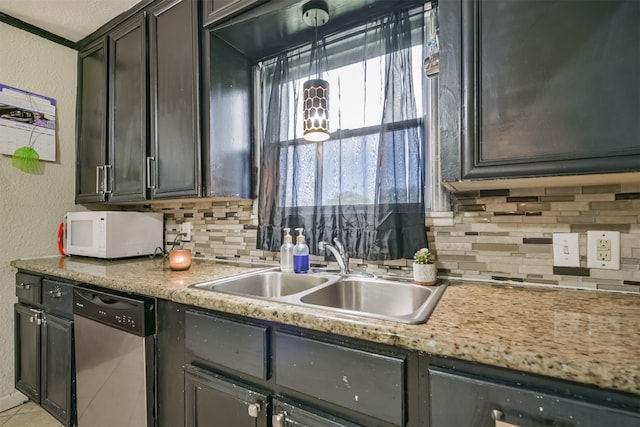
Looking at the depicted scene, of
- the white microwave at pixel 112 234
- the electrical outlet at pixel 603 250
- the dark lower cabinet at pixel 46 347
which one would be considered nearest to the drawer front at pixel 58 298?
the dark lower cabinet at pixel 46 347

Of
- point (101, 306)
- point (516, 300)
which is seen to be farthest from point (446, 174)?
point (101, 306)

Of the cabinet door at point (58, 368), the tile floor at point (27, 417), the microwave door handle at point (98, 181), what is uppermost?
the microwave door handle at point (98, 181)

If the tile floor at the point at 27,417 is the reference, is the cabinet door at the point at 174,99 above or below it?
above

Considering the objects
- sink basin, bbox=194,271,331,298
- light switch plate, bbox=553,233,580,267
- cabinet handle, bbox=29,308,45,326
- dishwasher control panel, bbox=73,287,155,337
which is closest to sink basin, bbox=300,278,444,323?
sink basin, bbox=194,271,331,298

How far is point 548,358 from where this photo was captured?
599mm

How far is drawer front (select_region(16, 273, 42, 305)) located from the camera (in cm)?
183

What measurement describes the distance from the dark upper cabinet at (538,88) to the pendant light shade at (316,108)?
0.57m

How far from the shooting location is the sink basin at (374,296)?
3.89 ft

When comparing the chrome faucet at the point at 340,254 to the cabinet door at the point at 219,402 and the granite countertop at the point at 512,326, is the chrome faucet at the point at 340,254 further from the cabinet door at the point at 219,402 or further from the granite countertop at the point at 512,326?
the cabinet door at the point at 219,402

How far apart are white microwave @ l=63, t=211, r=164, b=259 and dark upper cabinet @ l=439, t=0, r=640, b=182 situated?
1966mm

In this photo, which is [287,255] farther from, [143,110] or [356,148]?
[143,110]

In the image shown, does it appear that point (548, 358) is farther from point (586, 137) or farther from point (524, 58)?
point (524, 58)

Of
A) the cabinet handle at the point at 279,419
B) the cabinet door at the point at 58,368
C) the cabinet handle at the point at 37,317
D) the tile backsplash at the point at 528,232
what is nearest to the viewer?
the cabinet handle at the point at 279,419

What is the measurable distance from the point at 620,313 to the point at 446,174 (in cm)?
59
